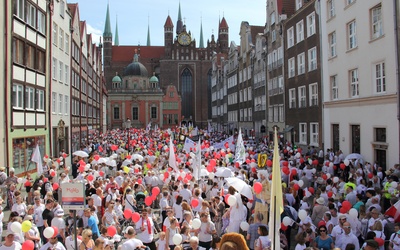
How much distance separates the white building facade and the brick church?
63638mm

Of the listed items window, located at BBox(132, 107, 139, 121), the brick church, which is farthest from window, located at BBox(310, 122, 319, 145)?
window, located at BBox(132, 107, 139, 121)

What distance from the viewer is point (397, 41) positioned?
18.2 meters

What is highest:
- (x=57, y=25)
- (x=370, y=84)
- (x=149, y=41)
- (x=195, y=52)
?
→ (x=149, y=41)

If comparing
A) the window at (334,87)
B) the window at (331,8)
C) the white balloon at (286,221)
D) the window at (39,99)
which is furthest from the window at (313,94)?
the white balloon at (286,221)

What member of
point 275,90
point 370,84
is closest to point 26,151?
point 370,84

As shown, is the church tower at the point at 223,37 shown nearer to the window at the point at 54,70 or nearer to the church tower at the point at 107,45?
the church tower at the point at 107,45

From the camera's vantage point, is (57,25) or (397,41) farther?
(57,25)

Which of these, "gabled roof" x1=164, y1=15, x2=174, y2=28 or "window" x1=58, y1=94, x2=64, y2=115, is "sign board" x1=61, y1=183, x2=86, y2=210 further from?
"gabled roof" x1=164, y1=15, x2=174, y2=28

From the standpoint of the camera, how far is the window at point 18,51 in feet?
69.5

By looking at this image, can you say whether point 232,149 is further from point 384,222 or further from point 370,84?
point 384,222

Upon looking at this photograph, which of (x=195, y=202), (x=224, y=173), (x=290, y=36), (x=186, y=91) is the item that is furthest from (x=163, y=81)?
(x=195, y=202)

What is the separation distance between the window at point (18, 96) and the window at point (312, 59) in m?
18.5

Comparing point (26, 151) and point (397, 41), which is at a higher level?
point (397, 41)

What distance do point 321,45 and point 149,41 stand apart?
124 m
